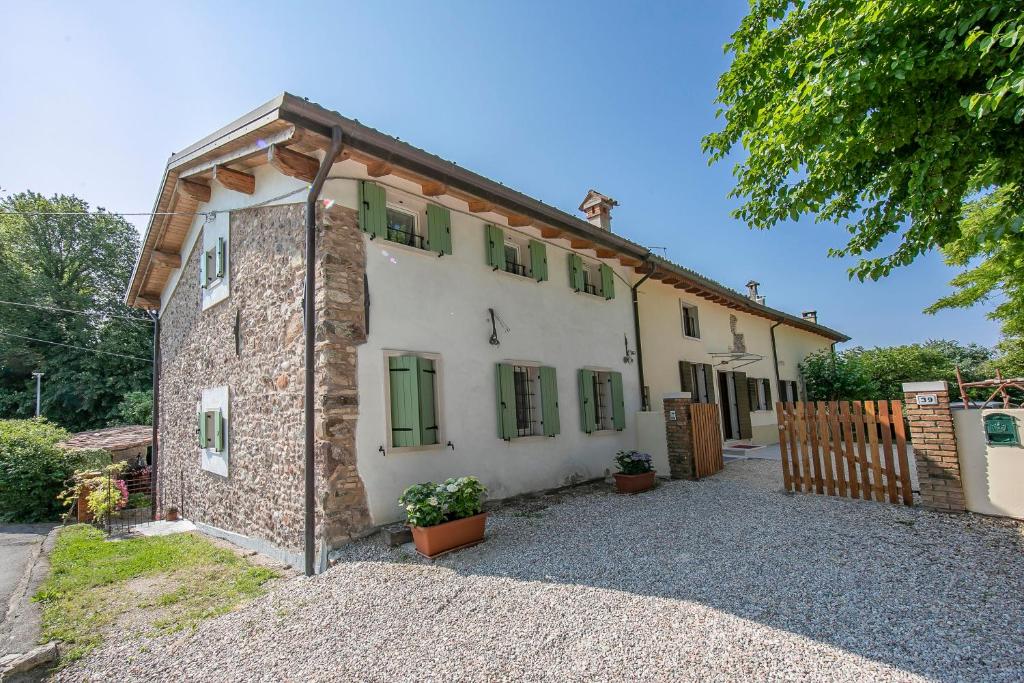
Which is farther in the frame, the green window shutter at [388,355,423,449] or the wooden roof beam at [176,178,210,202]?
the wooden roof beam at [176,178,210,202]

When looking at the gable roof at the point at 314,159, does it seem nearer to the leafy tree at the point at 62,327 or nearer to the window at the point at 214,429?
the window at the point at 214,429

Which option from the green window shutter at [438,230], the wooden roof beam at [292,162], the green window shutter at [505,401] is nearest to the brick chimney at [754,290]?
the green window shutter at [505,401]

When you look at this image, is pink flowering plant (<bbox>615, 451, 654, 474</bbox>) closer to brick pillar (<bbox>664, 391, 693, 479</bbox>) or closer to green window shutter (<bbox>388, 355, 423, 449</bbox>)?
brick pillar (<bbox>664, 391, 693, 479</bbox>)

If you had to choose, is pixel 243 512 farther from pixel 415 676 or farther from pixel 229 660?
pixel 415 676

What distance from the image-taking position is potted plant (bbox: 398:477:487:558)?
4.97 metres

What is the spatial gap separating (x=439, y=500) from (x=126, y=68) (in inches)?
238

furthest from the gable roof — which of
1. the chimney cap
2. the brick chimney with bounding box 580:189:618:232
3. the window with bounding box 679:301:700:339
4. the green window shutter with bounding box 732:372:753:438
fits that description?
the green window shutter with bounding box 732:372:753:438

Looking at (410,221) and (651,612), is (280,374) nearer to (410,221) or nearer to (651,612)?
(410,221)

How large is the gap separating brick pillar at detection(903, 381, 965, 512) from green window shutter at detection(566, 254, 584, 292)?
17.0ft

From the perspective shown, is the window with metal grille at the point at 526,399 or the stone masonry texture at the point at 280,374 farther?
the window with metal grille at the point at 526,399

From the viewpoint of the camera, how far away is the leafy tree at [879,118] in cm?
369

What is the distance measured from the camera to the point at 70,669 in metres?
3.48

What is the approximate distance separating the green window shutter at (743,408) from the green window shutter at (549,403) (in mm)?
7937

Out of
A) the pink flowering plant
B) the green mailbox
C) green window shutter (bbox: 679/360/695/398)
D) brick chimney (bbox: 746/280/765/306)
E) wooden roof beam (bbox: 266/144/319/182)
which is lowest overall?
the pink flowering plant
